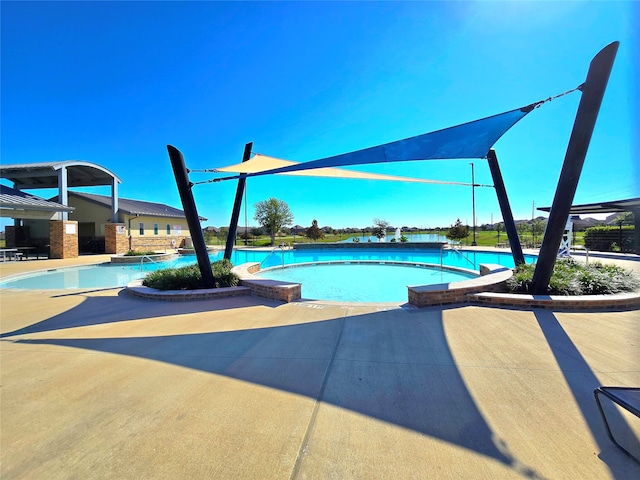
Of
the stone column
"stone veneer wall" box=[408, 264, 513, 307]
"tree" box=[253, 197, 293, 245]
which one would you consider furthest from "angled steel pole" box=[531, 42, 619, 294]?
"tree" box=[253, 197, 293, 245]

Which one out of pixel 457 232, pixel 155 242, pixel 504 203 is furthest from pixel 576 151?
pixel 155 242

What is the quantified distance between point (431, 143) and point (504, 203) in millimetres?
3722

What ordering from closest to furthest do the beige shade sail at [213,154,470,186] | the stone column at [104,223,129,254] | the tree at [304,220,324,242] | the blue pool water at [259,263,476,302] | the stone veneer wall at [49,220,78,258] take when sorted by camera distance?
1. the beige shade sail at [213,154,470,186]
2. the blue pool water at [259,263,476,302]
3. the stone veneer wall at [49,220,78,258]
4. the stone column at [104,223,129,254]
5. the tree at [304,220,324,242]

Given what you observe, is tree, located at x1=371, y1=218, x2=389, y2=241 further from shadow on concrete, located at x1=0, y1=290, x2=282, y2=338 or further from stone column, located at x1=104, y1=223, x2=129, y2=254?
shadow on concrete, located at x1=0, y1=290, x2=282, y2=338

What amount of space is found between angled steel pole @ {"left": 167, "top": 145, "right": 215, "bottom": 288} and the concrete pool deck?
7.74 feet

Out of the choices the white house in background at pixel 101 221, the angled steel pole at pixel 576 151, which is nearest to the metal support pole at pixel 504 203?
the angled steel pole at pixel 576 151

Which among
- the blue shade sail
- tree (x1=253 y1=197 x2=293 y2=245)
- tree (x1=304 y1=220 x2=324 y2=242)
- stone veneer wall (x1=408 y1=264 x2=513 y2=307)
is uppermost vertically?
tree (x1=253 y1=197 x2=293 y2=245)

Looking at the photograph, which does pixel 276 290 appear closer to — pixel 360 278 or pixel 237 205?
pixel 237 205

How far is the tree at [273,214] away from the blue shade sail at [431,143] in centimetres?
2458

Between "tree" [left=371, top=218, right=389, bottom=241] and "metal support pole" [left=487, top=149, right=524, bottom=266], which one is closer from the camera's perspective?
"metal support pole" [left=487, top=149, right=524, bottom=266]

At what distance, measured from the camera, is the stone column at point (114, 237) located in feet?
60.6

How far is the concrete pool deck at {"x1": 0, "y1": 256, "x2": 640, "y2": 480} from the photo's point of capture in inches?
60.4

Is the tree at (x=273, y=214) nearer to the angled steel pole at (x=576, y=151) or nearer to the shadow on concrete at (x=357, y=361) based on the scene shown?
the shadow on concrete at (x=357, y=361)

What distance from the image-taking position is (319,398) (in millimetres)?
2164
